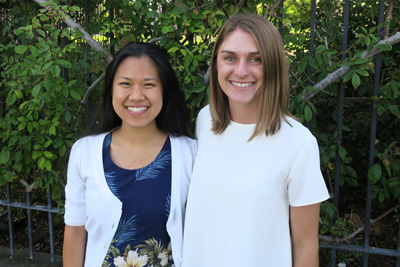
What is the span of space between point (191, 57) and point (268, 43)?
0.86m

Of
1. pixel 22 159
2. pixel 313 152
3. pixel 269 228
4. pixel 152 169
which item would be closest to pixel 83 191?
pixel 152 169

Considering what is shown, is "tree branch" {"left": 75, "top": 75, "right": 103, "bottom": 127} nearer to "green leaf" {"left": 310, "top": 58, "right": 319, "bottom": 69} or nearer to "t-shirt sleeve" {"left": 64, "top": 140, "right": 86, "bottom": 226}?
"t-shirt sleeve" {"left": 64, "top": 140, "right": 86, "bottom": 226}

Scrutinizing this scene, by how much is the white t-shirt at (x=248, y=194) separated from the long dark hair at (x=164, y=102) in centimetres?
29

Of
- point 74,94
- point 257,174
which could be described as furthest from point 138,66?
point 74,94

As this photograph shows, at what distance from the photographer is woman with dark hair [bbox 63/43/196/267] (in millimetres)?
1768

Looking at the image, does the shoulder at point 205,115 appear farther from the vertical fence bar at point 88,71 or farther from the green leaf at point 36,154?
the green leaf at point 36,154

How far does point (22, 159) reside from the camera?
284 centimetres

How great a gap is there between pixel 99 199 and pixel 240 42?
0.87 meters

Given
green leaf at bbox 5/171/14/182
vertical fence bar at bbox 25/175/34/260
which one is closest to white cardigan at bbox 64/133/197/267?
green leaf at bbox 5/171/14/182

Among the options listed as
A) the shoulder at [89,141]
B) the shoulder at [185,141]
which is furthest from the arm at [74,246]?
the shoulder at [185,141]

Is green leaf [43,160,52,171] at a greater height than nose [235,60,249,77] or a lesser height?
lesser

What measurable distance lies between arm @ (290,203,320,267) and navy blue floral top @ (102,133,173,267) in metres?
0.53

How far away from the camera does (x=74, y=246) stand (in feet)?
6.27

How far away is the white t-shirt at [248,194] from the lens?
1.54m
